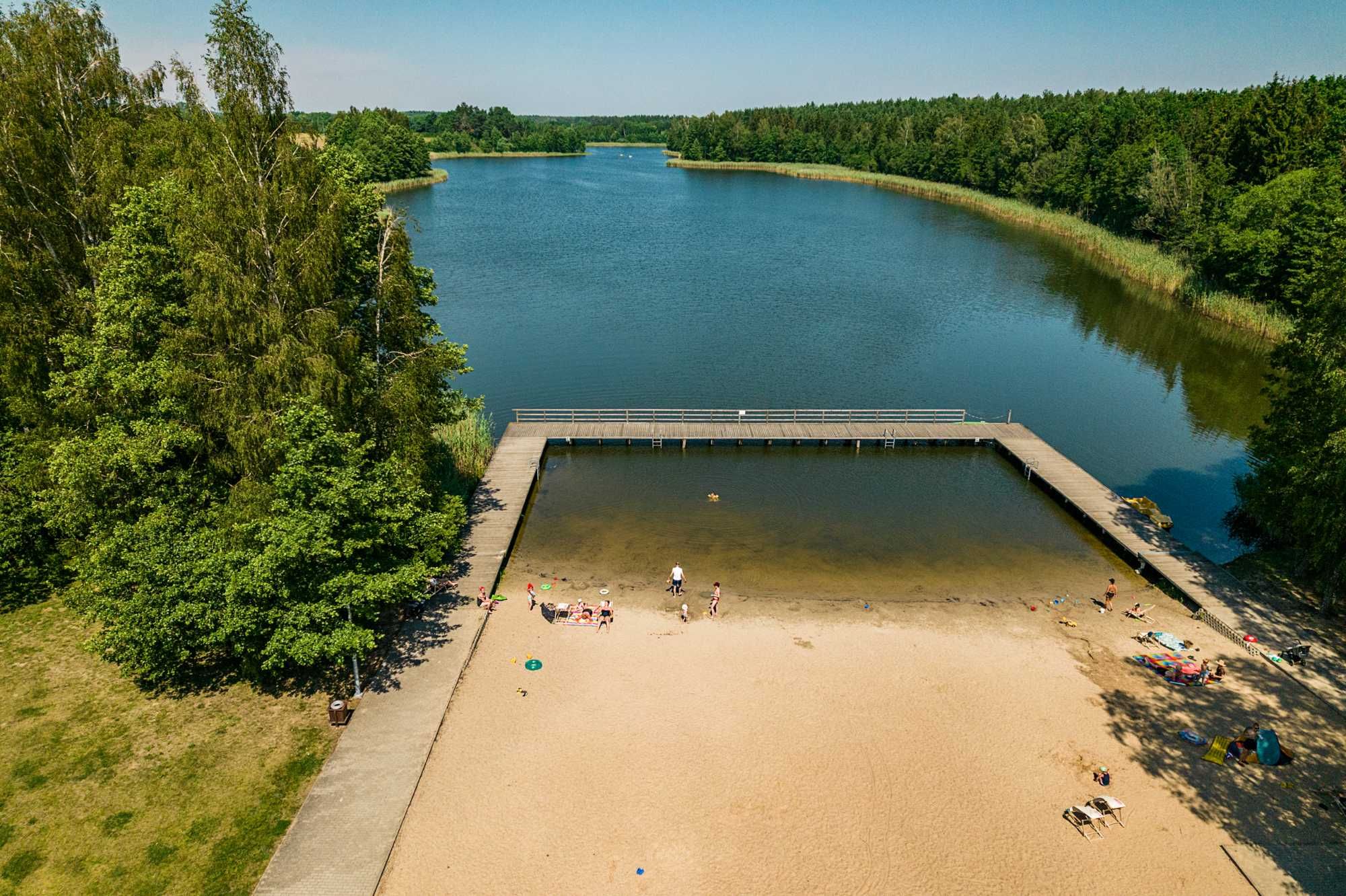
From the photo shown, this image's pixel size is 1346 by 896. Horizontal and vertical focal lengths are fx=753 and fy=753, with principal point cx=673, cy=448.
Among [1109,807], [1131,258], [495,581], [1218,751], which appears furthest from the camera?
[1131,258]

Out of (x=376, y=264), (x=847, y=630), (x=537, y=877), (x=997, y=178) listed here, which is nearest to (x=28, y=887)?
(x=537, y=877)

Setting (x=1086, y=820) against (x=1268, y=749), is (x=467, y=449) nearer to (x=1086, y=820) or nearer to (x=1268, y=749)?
(x=1086, y=820)

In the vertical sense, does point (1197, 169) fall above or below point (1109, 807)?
above

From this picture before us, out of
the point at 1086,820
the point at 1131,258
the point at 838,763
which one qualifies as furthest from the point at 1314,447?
the point at 1131,258

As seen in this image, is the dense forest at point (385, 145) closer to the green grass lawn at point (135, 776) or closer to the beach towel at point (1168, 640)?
the green grass lawn at point (135, 776)

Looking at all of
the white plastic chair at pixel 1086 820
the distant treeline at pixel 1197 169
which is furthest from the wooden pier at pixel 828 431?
the distant treeline at pixel 1197 169

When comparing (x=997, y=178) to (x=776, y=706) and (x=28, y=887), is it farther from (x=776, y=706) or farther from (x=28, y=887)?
(x=28, y=887)
